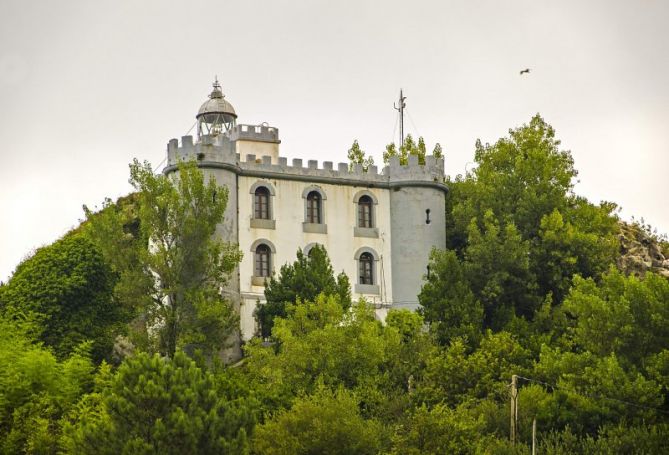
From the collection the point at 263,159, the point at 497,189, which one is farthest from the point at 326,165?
the point at 497,189

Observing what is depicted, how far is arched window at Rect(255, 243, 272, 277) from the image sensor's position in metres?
66.9

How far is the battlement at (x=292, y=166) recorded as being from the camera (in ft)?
219

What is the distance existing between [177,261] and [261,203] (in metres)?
6.41

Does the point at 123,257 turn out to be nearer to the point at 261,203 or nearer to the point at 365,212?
the point at 261,203

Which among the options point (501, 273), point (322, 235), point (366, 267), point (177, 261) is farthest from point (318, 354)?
point (501, 273)

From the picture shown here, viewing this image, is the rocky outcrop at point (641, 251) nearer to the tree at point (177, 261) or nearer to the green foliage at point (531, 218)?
the green foliage at point (531, 218)

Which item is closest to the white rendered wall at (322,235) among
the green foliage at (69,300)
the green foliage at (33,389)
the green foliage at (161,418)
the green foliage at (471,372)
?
the green foliage at (69,300)

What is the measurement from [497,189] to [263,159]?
9435 millimetres

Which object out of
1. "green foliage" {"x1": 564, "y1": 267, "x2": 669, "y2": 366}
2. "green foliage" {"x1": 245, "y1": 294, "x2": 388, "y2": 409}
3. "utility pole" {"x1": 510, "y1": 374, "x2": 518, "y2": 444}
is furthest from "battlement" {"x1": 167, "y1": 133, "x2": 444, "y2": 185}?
"utility pole" {"x1": 510, "y1": 374, "x2": 518, "y2": 444}

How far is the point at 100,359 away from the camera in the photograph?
65.9m

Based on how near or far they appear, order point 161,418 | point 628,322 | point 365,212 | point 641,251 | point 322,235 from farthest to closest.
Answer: point 641,251 < point 365,212 < point 322,235 < point 628,322 < point 161,418

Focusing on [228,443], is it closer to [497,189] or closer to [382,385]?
[382,385]

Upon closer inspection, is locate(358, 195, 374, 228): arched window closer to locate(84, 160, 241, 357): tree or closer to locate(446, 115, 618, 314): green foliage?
locate(446, 115, 618, 314): green foliage

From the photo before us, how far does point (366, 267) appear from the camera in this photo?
68875 millimetres
